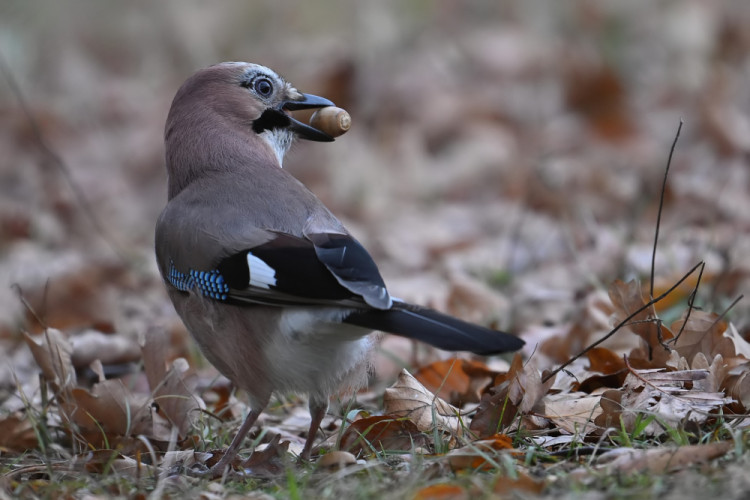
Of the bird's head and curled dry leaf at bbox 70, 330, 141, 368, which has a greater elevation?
the bird's head

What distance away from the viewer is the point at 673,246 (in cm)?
525

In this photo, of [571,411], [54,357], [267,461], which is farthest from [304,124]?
[571,411]

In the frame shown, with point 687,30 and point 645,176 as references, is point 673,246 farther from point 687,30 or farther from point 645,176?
point 687,30

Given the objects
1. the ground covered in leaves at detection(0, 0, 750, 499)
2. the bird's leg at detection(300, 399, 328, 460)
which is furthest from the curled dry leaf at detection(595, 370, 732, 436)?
the bird's leg at detection(300, 399, 328, 460)

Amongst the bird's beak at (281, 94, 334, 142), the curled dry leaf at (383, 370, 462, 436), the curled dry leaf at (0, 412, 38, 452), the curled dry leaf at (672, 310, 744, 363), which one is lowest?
the curled dry leaf at (0, 412, 38, 452)

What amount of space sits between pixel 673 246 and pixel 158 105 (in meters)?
5.80

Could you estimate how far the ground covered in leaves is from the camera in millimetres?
2885

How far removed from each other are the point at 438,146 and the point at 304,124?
481 cm

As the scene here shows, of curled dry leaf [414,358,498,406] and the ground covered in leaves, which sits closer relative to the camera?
the ground covered in leaves

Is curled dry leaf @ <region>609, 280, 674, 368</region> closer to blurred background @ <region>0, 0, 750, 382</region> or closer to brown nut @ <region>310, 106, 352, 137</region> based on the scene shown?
blurred background @ <region>0, 0, 750, 382</region>

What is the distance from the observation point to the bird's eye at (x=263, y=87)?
3.91 m

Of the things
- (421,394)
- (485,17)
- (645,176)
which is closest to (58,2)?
(485,17)

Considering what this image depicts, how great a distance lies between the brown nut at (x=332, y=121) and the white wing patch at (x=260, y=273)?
3.32 feet

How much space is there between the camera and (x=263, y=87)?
3914 millimetres
